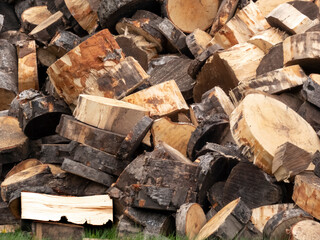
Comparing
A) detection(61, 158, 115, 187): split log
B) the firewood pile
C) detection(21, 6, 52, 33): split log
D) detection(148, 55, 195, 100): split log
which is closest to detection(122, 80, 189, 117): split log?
the firewood pile

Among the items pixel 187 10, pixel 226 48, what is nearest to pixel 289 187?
pixel 226 48

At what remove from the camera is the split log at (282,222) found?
4.26 metres

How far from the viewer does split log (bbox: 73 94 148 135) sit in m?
5.42

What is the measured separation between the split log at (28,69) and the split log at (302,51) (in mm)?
3185

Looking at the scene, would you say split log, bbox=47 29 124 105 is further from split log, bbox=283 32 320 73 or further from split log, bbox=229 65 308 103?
split log, bbox=283 32 320 73

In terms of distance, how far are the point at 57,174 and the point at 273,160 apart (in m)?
1.95

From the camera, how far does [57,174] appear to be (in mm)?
5602

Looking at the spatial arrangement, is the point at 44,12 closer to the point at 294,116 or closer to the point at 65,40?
the point at 65,40

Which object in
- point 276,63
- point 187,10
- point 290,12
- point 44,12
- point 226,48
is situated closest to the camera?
point 276,63

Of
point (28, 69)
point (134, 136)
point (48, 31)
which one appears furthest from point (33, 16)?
point (134, 136)

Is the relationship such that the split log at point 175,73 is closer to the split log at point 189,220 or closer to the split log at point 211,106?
the split log at point 211,106

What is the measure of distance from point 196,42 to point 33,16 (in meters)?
2.77

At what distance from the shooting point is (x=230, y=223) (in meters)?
4.21

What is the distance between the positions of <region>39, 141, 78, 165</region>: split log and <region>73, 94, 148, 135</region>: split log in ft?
2.35
